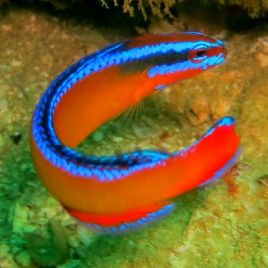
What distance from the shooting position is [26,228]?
2.96 metres

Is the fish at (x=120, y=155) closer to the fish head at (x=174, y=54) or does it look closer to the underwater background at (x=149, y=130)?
the fish head at (x=174, y=54)

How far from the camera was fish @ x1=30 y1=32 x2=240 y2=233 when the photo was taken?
1480 millimetres

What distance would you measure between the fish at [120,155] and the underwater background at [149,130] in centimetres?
52

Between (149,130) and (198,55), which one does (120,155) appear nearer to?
(198,55)

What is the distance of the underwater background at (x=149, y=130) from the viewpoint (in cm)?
276

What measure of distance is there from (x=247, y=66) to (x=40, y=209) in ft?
6.56

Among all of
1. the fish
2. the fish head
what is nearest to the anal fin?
the fish

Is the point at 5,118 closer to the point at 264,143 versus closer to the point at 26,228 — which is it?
the point at 26,228

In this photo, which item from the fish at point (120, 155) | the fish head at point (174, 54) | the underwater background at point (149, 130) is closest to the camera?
the fish at point (120, 155)

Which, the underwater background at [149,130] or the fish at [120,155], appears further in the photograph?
the underwater background at [149,130]

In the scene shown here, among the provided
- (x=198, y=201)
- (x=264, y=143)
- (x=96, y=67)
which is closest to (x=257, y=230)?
(x=198, y=201)

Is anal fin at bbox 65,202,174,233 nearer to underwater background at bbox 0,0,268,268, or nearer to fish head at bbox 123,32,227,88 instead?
underwater background at bbox 0,0,268,268

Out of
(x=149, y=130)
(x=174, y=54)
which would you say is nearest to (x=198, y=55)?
(x=174, y=54)

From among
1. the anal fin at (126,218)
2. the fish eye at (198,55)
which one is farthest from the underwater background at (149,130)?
the fish eye at (198,55)
